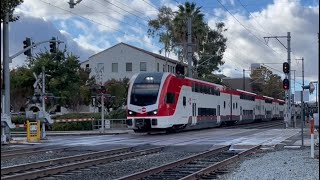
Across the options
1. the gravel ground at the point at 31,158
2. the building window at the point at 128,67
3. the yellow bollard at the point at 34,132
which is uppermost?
the building window at the point at 128,67

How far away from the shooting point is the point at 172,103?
35094 millimetres

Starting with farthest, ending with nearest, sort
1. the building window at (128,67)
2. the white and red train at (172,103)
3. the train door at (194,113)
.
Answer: the building window at (128,67)
the train door at (194,113)
the white and red train at (172,103)

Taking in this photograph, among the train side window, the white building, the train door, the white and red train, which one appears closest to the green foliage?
the white building

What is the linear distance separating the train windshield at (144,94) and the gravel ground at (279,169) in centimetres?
1540

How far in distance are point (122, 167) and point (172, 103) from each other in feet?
63.6

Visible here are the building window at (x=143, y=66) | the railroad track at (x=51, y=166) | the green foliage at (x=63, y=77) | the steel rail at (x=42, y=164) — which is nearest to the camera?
the railroad track at (x=51, y=166)

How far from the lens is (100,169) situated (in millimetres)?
15273

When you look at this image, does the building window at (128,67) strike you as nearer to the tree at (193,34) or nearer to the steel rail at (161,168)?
the tree at (193,34)

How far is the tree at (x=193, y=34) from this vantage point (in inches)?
2763

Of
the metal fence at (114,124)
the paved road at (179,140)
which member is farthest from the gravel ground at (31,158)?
the metal fence at (114,124)

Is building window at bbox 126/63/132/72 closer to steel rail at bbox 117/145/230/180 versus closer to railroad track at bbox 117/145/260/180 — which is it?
steel rail at bbox 117/145/230/180

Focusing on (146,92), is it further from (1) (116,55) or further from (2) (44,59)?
(1) (116,55)

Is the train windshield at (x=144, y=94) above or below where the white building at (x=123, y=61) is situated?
below

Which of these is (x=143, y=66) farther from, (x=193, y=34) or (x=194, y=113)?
(x=194, y=113)
